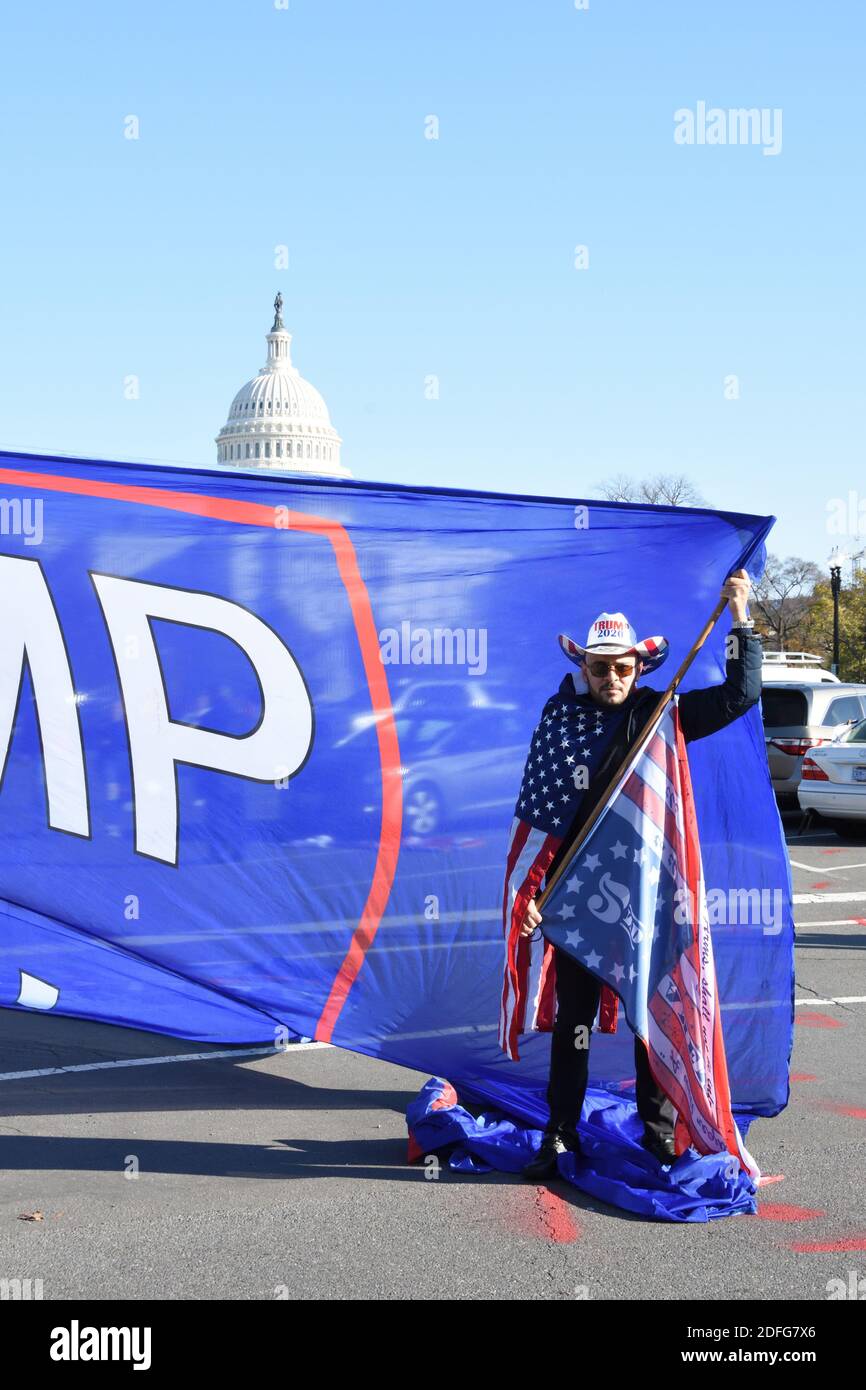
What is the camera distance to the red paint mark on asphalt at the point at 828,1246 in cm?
434

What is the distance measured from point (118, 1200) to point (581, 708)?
2.30 meters

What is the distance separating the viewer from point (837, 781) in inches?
607

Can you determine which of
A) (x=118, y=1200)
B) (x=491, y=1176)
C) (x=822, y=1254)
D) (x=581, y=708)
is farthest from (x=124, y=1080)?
(x=822, y=1254)

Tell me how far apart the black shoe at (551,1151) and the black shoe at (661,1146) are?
247 millimetres

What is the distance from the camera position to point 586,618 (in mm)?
5957

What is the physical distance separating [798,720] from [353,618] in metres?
12.2

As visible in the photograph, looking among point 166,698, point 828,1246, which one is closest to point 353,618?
point 166,698

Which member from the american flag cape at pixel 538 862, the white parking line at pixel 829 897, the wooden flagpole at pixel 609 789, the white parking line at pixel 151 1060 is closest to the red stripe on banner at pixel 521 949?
the american flag cape at pixel 538 862

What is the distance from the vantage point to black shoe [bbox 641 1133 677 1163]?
4.94 metres

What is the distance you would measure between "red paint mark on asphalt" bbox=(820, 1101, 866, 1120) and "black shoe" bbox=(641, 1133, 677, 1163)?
3.85 feet

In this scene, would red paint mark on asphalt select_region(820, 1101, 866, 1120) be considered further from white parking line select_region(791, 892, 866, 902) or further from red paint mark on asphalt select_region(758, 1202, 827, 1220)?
white parking line select_region(791, 892, 866, 902)

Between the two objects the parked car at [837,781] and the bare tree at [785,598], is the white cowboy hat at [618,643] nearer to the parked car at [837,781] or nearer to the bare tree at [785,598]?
the parked car at [837,781]

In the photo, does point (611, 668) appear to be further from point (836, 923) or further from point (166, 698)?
point (836, 923)
